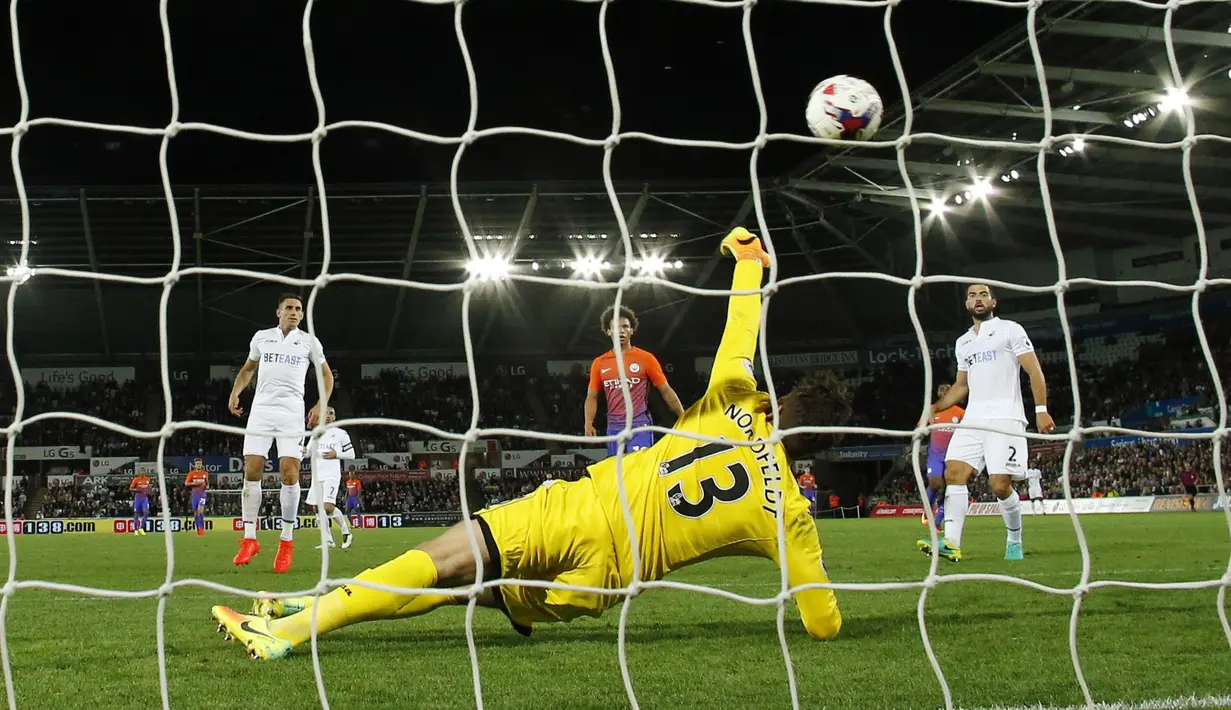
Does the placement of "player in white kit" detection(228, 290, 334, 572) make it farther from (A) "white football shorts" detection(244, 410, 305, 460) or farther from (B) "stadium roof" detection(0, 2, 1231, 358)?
(B) "stadium roof" detection(0, 2, 1231, 358)

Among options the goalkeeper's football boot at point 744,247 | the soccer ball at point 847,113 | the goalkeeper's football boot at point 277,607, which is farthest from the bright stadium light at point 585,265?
the goalkeeper's football boot at point 744,247

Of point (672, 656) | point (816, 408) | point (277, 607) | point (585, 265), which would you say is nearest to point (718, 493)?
point (816, 408)

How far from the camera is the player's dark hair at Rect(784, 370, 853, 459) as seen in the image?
3.78 m

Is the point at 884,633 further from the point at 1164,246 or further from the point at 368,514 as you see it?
the point at 1164,246

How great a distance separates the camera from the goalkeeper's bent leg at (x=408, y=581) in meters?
A: 3.57

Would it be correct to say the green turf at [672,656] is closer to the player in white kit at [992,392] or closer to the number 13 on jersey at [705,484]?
the number 13 on jersey at [705,484]

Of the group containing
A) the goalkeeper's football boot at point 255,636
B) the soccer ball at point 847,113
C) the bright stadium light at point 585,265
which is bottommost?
the goalkeeper's football boot at point 255,636

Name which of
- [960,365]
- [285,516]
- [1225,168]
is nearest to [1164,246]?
[1225,168]

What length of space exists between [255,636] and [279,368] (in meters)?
4.26

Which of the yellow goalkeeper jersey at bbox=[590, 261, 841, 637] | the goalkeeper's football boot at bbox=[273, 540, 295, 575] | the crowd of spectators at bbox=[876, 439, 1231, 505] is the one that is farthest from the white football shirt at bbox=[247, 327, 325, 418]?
the crowd of spectators at bbox=[876, 439, 1231, 505]

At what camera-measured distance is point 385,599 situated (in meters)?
3.64

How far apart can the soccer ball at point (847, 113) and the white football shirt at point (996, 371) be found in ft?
9.72

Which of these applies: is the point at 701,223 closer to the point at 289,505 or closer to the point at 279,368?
the point at 289,505

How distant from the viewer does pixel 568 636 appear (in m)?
4.50
